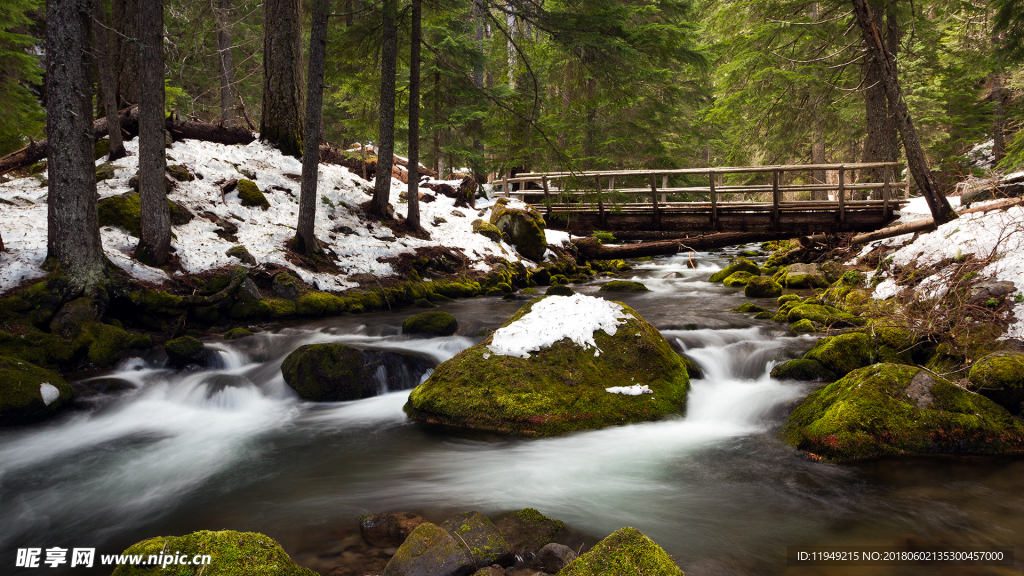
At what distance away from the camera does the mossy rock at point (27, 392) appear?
5.28 meters

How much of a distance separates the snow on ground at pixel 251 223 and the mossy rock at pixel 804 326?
7364mm

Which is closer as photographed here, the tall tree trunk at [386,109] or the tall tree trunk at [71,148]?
the tall tree trunk at [71,148]

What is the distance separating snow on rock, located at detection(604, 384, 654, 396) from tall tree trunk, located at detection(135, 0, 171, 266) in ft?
24.6

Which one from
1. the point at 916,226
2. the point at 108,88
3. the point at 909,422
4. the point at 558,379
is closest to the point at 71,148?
the point at 108,88

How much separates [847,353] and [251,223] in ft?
35.2

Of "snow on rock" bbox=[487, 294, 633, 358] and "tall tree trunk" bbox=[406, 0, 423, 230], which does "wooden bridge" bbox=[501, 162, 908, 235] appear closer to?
"tall tree trunk" bbox=[406, 0, 423, 230]

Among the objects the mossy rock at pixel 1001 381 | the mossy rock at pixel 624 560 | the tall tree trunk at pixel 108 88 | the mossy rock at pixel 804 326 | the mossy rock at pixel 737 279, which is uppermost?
the tall tree trunk at pixel 108 88

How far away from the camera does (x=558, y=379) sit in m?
5.22

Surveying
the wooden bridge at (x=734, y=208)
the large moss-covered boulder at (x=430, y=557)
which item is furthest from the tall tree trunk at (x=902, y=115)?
the large moss-covered boulder at (x=430, y=557)

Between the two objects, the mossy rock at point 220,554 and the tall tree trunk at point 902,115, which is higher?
the tall tree trunk at point 902,115

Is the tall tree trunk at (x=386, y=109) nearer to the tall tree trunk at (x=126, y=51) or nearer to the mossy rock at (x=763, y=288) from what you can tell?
the tall tree trunk at (x=126, y=51)

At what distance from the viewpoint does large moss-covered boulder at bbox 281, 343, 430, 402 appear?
6273mm

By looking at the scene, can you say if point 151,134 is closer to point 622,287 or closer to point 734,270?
point 622,287

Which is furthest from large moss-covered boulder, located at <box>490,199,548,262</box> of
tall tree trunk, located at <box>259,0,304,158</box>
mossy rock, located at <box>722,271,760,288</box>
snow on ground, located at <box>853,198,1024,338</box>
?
snow on ground, located at <box>853,198,1024,338</box>
